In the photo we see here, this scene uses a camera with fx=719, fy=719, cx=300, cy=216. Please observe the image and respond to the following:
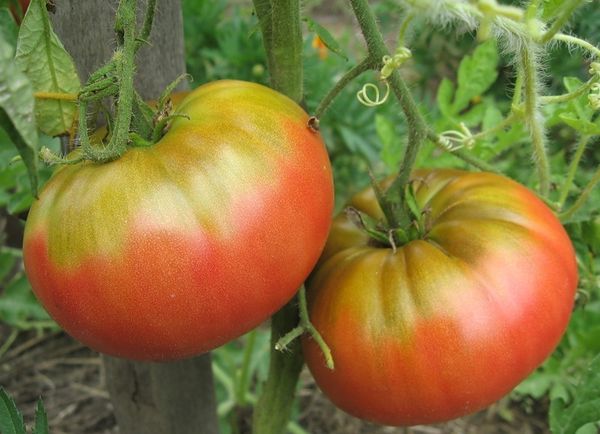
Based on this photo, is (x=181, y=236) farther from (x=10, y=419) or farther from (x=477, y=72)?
(x=477, y=72)

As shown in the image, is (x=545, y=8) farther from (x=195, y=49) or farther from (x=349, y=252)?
(x=195, y=49)

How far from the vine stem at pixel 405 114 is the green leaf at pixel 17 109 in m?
0.29

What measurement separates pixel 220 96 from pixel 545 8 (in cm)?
28

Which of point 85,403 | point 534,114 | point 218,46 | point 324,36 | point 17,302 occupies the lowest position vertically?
point 85,403

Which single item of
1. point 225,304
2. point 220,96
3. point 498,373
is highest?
point 220,96

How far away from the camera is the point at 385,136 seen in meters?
1.05

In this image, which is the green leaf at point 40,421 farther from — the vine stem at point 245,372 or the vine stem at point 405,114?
the vine stem at point 245,372

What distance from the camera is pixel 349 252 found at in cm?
71

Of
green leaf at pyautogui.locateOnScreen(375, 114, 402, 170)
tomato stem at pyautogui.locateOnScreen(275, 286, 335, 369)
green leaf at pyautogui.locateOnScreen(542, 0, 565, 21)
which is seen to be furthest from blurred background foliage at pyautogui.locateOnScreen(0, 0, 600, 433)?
tomato stem at pyautogui.locateOnScreen(275, 286, 335, 369)

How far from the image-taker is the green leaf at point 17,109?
414 millimetres

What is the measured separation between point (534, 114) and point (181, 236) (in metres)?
0.39

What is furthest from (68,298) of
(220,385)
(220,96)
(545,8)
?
(220,385)

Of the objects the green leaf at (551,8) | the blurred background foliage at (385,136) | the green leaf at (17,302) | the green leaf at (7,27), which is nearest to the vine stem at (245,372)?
the blurred background foliage at (385,136)

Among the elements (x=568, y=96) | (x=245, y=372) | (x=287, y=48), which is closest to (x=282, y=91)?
(x=287, y=48)
